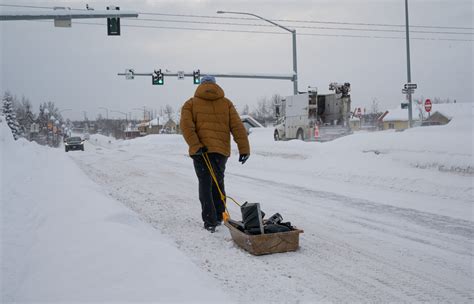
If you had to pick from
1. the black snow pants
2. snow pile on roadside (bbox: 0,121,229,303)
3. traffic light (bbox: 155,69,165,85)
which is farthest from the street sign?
the black snow pants

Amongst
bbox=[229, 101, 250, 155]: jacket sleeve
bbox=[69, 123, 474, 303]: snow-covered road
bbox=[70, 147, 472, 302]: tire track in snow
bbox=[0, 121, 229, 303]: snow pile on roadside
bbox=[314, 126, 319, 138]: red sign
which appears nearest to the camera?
bbox=[0, 121, 229, 303]: snow pile on roadside

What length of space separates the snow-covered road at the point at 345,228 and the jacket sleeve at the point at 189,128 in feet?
3.86

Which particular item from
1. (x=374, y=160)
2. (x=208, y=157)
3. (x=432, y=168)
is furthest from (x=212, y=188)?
(x=374, y=160)

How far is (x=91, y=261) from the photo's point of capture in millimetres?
3904

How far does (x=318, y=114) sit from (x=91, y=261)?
2356 centimetres

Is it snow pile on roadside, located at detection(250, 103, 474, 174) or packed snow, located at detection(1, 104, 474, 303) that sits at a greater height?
snow pile on roadside, located at detection(250, 103, 474, 174)

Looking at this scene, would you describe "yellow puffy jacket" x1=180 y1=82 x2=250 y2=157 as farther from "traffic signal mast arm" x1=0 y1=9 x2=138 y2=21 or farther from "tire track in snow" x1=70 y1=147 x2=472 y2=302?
"traffic signal mast arm" x1=0 y1=9 x2=138 y2=21

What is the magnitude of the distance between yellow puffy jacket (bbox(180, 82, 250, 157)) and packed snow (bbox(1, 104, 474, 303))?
4.01 feet

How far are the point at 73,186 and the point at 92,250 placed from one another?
5.44m

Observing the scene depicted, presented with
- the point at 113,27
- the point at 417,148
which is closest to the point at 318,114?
the point at 113,27

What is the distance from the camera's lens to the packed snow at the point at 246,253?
361 centimetres

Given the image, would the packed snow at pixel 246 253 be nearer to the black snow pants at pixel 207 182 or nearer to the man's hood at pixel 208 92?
the black snow pants at pixel 207 182

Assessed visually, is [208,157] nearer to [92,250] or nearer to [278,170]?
[92,250]

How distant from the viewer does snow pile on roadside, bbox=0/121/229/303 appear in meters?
3.31
